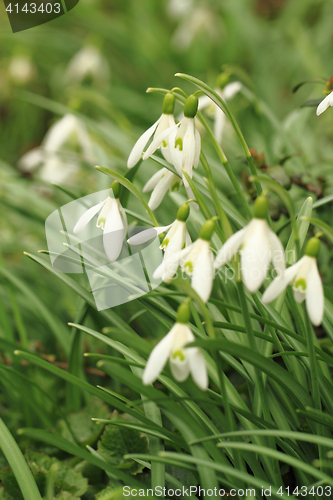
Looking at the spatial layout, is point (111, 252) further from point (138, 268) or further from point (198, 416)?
point (198, 416)

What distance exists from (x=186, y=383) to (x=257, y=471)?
10.7 inches

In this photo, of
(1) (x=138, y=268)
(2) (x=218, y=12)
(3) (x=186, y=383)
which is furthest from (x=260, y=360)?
(2) (x=218, y=12)

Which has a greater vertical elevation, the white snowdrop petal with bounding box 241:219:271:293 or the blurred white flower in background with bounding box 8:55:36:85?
the blurred white flower in background with bounding box 8:55:36:85

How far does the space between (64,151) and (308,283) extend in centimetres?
171

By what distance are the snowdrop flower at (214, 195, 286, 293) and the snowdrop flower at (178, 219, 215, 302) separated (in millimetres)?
19

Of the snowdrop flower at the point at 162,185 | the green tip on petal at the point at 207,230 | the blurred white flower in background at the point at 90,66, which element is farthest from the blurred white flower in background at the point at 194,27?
the green tip on petal at the point at 207,230

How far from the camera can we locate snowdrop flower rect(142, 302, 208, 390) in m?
0.61

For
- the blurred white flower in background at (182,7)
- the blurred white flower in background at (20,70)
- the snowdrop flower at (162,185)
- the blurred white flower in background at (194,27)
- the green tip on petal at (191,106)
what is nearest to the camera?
the green tip on petal at (191,106)

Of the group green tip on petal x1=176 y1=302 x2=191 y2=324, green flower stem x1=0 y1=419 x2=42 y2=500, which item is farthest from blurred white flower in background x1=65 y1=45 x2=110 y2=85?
green tip on petal x1=176 y1=302 x2=191 y2=324

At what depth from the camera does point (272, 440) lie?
2.72 feet

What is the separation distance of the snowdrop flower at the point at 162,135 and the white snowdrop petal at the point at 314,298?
16.1 inches

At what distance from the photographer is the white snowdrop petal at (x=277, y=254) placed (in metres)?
0.64

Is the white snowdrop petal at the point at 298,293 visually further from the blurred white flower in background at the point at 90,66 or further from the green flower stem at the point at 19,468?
the blurred white flower in background at the point at 90,66

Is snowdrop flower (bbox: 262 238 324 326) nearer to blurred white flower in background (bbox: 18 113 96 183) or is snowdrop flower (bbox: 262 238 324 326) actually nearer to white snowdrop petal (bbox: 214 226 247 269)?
white snowdrop petal (bbox: 214 226 247 269)
